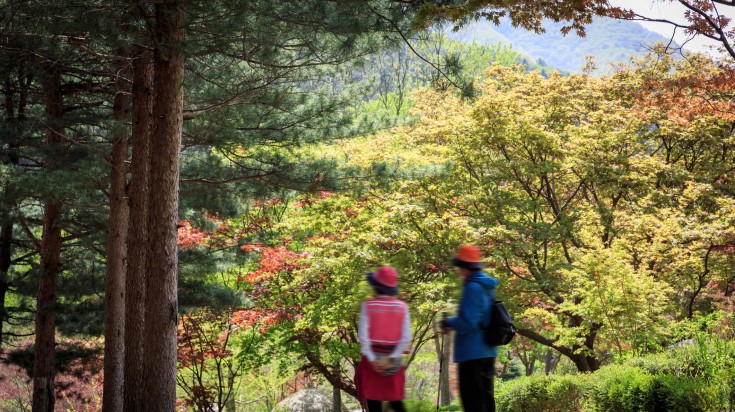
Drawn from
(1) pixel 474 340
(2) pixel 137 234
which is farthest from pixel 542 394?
(1) pixel 474 340

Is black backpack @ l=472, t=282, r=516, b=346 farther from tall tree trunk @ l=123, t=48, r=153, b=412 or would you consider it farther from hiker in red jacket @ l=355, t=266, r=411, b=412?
tall tree trunk @ l=123, t=48, r=153, b=412

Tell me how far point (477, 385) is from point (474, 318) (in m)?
0.48

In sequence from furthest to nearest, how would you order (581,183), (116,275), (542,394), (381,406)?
(581,183), (542,394), (116,275), (381,406)

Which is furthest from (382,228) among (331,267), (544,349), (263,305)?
(544,349)

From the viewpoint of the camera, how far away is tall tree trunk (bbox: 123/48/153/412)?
27.5 feet

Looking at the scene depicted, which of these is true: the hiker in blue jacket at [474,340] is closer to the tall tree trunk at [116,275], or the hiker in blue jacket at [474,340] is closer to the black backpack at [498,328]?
the black backpack at [498,328]

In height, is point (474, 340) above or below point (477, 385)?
above

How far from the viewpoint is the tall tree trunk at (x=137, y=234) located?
8.38 m

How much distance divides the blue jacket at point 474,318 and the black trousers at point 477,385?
53 mm

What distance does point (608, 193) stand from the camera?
53.8 ft

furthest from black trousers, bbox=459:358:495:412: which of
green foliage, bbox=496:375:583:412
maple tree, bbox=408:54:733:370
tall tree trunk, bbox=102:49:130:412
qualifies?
maple tree, bbox=408:54:733:370

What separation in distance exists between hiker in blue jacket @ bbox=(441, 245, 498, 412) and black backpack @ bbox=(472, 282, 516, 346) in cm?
3

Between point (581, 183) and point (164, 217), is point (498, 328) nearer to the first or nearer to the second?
point (164, 217)

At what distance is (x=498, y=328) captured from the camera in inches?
184
